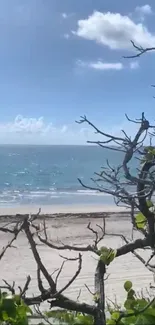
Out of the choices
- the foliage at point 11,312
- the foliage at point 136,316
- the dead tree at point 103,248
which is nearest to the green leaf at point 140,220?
the dead tree at point 103,248

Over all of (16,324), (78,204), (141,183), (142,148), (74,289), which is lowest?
(74,289)

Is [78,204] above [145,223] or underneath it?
above

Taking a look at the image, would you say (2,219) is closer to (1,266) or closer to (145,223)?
(1,266)

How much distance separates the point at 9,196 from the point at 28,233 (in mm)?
28499

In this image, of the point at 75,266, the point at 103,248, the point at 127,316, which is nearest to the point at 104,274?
the point at 103,248

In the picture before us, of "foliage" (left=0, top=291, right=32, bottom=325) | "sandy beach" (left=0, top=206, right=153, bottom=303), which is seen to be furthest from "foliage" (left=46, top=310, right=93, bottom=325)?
"sandy beach" (left=0, top=206, right=153, bottom=303)

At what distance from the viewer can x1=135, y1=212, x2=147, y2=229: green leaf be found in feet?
4.96

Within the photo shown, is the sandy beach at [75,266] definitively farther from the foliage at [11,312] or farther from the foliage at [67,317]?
the foliage at [11,312]

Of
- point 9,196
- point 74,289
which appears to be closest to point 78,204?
point 9,196

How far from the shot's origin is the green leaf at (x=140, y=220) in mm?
1513

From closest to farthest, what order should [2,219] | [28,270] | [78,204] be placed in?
[28,270] < [2,219] < [78,204]

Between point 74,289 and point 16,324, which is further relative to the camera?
point 74,289

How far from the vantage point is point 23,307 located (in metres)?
1.03

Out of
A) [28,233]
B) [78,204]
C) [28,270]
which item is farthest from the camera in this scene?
[78,204]
